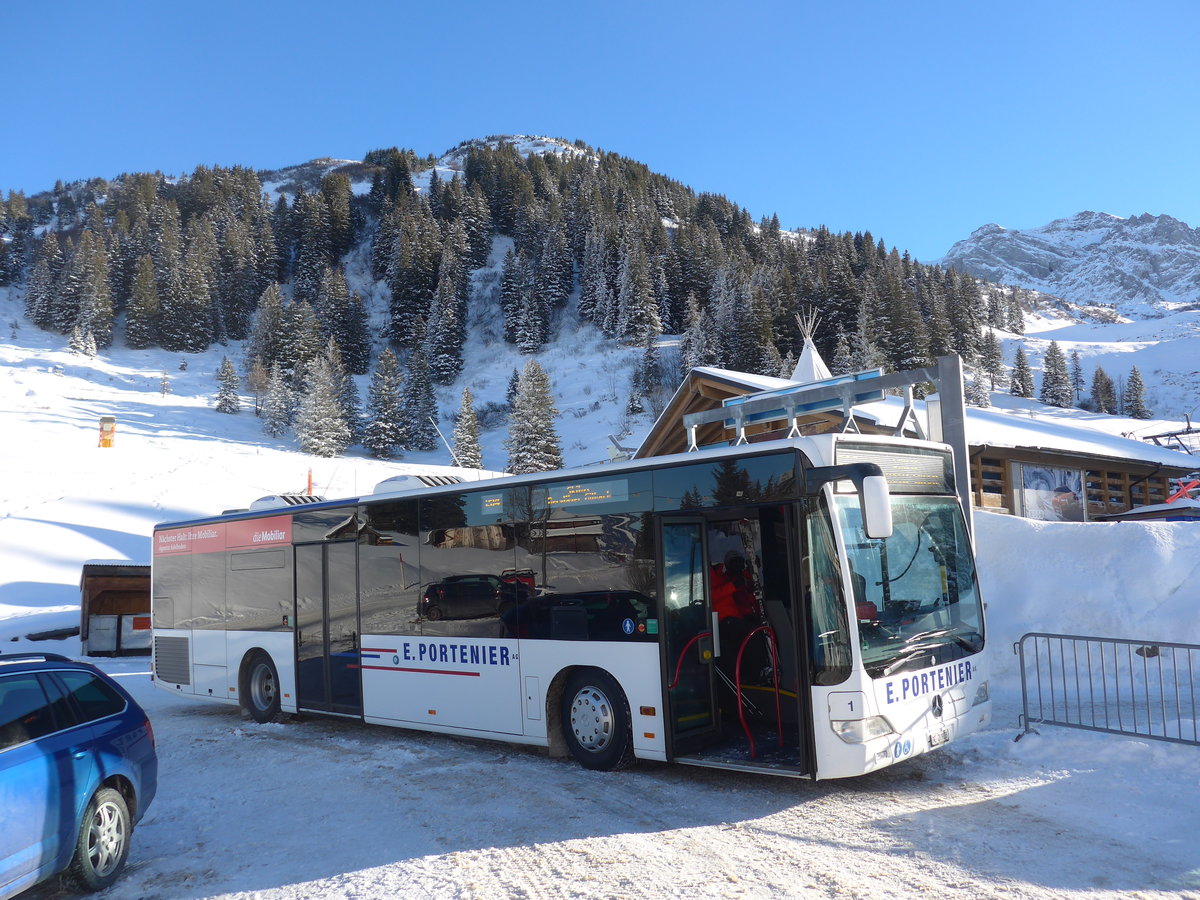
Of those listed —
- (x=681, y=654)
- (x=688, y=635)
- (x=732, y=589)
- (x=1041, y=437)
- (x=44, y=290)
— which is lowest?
(x=681, y=654)

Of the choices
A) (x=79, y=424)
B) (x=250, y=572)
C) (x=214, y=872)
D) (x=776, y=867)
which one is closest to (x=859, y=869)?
(x=776, y=867)

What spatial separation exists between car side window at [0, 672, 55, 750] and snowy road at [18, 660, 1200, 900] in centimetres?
119

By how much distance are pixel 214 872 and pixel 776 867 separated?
12.2 feet

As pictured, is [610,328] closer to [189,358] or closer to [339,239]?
[189,358]

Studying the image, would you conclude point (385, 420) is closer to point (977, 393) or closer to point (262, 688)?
point (977, 393)

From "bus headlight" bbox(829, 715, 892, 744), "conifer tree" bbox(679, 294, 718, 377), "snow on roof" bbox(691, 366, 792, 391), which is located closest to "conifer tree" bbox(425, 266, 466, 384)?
"conifer tree" bbox(679, 294, 718, 377)

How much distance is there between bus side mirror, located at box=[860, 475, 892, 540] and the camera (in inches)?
227

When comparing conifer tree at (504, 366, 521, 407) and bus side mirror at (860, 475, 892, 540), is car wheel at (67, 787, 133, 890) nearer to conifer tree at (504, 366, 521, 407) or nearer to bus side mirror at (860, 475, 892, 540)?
bus side mirror at (860, 475, 892, 540)

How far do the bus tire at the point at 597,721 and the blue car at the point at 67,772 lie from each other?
3627mm

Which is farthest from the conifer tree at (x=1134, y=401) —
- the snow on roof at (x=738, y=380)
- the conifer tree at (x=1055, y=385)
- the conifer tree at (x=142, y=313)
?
the conifer tree at (x=142, y=313)

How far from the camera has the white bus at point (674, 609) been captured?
6.34 metres

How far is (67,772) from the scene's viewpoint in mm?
4965

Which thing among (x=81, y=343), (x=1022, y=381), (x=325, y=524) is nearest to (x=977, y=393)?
(x=1022, y=381)

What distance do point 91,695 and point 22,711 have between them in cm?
67
